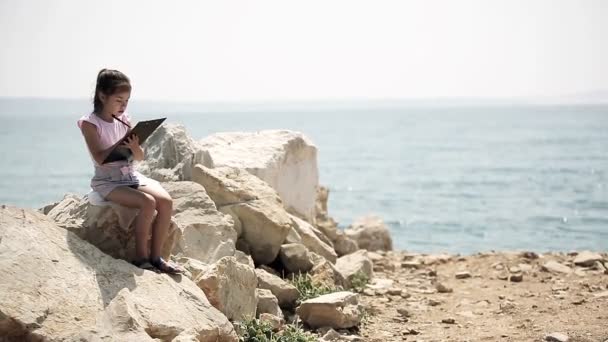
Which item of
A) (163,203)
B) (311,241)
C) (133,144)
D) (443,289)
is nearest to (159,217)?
(163,203)

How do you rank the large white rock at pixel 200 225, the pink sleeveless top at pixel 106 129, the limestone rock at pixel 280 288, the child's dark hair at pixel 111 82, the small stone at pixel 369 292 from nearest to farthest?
the child's dark hair at pixel 111 82 → the pink sleeveless top at pixel 106 129 → the large white rock at pixel 200 225 → the limestone rock at pixel 280 288 → the small stone at pixel 369 292

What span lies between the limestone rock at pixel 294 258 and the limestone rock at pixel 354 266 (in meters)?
0.99

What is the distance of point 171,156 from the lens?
30.9ft

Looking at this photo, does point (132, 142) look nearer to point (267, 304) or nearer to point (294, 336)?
point (294, 336)

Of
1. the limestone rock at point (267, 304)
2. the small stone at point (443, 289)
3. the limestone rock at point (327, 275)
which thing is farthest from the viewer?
the small stone at point (443, 289)

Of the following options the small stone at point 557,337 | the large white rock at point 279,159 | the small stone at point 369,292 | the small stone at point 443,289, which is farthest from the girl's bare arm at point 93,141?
the small stone at point 443,289

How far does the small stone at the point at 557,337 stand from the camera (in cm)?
745

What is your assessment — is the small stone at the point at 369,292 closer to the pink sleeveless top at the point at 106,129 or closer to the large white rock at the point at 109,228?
the large white rock at the point at 109,228

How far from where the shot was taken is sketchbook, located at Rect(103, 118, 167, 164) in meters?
6.23

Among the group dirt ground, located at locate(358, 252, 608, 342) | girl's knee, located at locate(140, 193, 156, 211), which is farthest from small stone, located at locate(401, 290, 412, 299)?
girl's knee, located at locate(140, 193, 156, 211)

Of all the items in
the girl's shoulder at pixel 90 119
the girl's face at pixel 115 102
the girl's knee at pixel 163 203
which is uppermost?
the girl's face at pixel 115 102

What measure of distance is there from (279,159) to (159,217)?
4740 mm

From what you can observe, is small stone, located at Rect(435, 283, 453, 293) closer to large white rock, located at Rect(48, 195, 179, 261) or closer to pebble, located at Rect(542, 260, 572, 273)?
pebble, located at Rect(542, 260, 572, 273)

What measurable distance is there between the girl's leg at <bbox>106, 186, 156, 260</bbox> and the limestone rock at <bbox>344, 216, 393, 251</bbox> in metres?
8.76
